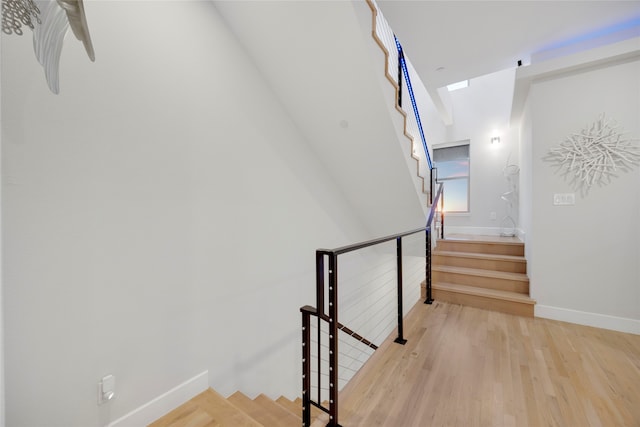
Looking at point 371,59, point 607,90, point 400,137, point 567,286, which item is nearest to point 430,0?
point 371,59

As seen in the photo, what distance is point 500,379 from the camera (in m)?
1.77

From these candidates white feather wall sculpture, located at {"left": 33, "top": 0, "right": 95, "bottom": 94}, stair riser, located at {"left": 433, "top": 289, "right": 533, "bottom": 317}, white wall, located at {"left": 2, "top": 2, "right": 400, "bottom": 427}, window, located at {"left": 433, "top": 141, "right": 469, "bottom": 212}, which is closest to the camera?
white feather wall sculpture, located at {"left": 33, "top": 0, "right": 95, "bottom": 94}

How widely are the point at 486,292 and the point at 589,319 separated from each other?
85 centimetres

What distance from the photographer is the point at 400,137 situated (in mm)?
2660

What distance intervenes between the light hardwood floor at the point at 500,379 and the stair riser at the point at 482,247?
119cm

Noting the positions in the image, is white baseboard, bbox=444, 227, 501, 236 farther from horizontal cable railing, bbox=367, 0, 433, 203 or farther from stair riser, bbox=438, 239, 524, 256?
horizontal cable railing, bbox=367, 0, 433, 203

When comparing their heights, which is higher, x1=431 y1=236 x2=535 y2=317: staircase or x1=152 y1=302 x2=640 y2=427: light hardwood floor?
x1=431 y1=236 x2=535 y2=317: staircase

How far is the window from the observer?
5828 mm

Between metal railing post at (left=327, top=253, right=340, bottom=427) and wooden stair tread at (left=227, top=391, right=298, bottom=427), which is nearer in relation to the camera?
metal railing post at (left=327, top=253, right=340, bottom=427)

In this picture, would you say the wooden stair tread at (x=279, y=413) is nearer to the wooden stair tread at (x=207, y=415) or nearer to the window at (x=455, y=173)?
the wooden stair tread at (x=207, y=415)

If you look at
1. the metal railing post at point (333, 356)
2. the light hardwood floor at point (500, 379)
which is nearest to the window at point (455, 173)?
the light hardwood floor at point (500, 379)

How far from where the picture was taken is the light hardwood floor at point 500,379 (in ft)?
4.85

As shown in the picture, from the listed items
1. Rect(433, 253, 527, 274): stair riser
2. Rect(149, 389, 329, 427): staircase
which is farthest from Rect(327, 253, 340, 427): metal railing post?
Rect(433, 253, 527, 274): stair riser

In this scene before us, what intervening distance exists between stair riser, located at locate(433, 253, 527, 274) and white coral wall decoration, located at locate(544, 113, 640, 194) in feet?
3.77
